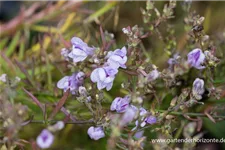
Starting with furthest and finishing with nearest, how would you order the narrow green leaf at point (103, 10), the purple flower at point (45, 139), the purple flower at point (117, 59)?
the narrow green leaf at point (103, 10) → the purple flower at point (117, 59) → the purple flower at point (45, 139)

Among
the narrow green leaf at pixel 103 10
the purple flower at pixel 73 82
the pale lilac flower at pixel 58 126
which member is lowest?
the pale lilac flower at pixel 58 126

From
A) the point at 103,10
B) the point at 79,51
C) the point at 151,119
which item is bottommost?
the point at 151,119

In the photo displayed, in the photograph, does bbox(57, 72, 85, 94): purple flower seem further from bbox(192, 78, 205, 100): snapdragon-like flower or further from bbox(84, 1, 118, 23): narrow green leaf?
bbox(84, 1, 118, 23): narrow green leaf

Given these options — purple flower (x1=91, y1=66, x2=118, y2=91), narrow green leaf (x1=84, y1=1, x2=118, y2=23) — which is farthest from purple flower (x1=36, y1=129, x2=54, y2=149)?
narrow green leaf (x1=84, y1=1, x2=118, y2=23)

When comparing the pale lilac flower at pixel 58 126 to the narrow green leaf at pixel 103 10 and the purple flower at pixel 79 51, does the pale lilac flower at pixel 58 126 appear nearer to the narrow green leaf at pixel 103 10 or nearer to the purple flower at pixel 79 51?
the purple flower at pixel 79 51

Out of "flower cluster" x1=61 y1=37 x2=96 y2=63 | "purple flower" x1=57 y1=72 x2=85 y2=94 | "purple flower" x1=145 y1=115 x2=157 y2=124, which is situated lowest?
"purple flower" x1=145 y1=115 x2=157 y2=124

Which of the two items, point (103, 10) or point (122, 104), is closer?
point (122, 104)

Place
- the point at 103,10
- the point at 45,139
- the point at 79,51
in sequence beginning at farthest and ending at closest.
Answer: the point at 103,10 < the point at 79,51 < the point at 45,139

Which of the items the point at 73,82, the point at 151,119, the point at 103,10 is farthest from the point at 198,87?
the point at 103,10

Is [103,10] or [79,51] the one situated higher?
[103,10]

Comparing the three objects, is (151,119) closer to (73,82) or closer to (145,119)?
(145,119)

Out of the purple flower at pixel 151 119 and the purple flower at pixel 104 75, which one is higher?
the purple flower at pixel 104 75

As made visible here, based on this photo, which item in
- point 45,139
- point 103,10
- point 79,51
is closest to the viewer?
point 45,139

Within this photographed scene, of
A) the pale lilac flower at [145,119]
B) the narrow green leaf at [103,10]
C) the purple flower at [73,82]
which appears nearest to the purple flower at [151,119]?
the pale lilac flower at [145,119]
